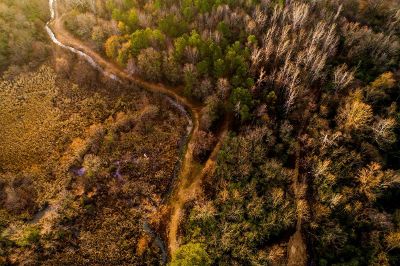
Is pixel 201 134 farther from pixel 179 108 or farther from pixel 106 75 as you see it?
pixel 106 75

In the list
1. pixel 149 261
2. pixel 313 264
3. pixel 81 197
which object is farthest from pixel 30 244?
pixel 313 264

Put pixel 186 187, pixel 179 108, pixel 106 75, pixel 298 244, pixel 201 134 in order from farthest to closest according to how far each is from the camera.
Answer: pixel 106 75 < pixel 179 108 < pixel 201 134 < pixel 186 187 < pixel 298 244

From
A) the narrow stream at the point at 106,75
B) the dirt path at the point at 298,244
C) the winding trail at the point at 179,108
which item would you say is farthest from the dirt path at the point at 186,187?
the dirt path at the point at 298,244

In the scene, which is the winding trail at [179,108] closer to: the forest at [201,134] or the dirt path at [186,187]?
the dirt path at [186,187]

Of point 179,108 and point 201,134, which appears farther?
point 179,108

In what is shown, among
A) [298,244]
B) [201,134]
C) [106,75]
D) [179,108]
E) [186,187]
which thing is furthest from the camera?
[106,75]

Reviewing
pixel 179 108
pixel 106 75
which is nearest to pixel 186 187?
pixel 179 108

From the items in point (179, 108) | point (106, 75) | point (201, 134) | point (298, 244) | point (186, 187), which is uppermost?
point (201, 134)
